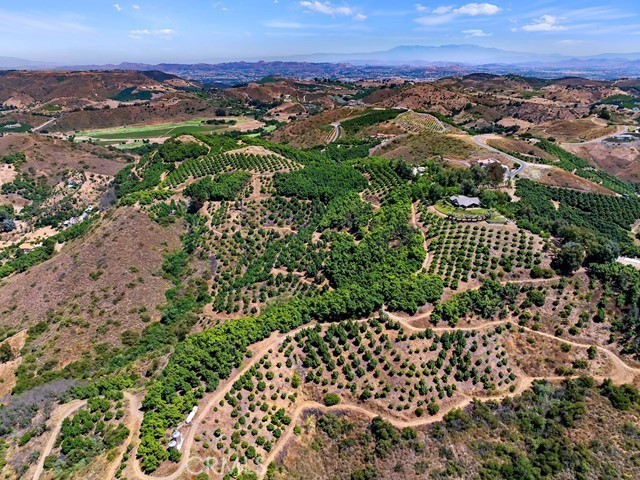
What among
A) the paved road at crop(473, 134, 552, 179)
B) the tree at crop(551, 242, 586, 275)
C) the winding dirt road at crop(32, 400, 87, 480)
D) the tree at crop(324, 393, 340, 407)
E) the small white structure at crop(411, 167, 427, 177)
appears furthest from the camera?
the paved road at crop(473, 134, 552, 179)

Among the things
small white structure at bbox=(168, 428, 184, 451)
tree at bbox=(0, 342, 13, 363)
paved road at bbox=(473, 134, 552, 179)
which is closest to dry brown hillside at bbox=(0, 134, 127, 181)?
tree at bbox=(0, 342, 13, 363)

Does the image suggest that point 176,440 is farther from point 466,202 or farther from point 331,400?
point 466,202

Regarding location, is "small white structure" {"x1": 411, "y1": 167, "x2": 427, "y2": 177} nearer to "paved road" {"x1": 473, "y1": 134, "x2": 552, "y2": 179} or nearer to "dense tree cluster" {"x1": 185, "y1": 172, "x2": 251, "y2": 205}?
"paved road" {"x1": 473, "y1": 134, "x2": 552, "y2": 179}

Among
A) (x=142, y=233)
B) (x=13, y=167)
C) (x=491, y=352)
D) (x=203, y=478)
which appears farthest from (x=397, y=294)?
(x=13, y=167)

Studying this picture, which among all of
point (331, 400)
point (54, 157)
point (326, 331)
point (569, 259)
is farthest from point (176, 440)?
point (54, 157)

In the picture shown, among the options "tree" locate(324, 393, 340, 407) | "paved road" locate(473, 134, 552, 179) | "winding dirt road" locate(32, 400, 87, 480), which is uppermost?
"paved road" locate(473, 134, 552, 179)

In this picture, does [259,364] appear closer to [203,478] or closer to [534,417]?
[203,478]
